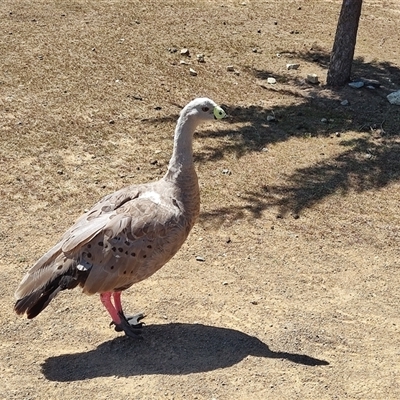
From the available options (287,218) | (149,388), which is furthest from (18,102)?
(149,388)

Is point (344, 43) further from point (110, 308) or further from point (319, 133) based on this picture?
point (110, 308)

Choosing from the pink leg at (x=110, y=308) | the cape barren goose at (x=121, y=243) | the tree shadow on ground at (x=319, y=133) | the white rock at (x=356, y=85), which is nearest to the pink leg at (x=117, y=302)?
the cape barren goose at (x=121, y=243)

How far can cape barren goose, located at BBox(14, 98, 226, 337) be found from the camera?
698 centimetres

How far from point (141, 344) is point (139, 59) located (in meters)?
9.16

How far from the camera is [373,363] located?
7.35m

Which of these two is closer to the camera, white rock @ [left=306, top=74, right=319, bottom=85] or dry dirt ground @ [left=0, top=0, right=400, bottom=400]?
dry dirt ground @ [left=0, top=0, right=400, bottom=400]

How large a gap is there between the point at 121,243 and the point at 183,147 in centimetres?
129

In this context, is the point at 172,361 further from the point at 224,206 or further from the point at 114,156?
the point at 114,156

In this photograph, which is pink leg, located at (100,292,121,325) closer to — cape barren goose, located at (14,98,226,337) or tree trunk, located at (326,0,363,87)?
cape barren goose, located at (14,98,226,337)

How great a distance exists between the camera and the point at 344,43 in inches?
566

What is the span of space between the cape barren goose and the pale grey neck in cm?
1

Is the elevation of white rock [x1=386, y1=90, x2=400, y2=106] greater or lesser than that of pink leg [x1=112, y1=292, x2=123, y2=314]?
greater

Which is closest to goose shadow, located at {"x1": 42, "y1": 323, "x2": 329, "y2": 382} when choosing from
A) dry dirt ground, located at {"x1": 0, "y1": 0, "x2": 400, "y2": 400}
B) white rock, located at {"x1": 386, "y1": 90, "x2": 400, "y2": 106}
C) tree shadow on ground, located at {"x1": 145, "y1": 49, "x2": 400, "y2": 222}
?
dry dirt ground, located at {"x1": 0, "y1": 0, "x2": 400, "y2": 400}

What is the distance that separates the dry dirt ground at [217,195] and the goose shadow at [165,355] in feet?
0.07
